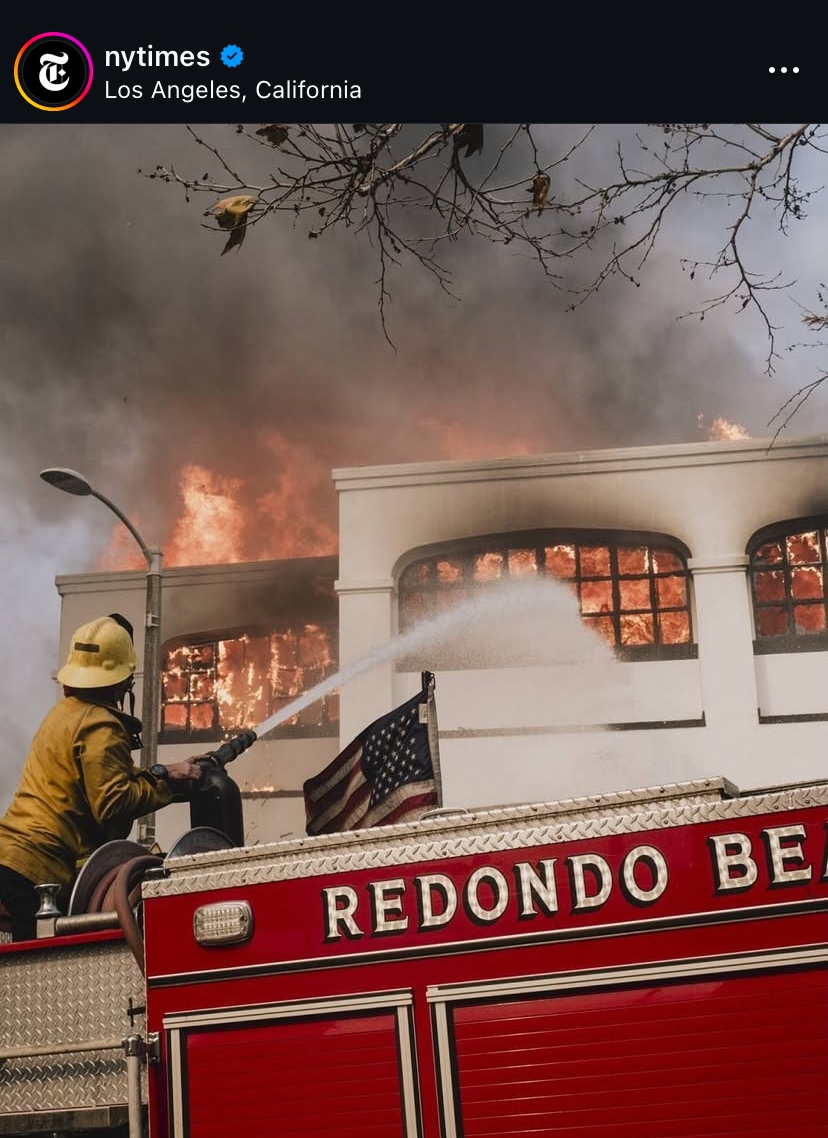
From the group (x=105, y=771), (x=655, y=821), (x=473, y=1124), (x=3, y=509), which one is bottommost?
(x=473, y=1124)

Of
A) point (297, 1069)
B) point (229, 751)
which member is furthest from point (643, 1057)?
point (229, 751)

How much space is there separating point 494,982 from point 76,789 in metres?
2.26

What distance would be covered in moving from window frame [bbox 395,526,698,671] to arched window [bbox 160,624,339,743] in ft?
4.15

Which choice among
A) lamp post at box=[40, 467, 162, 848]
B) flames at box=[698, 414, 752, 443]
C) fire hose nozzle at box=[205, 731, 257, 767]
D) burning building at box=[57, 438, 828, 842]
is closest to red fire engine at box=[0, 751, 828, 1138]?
fire hose nozzle at box=[205, 731, 257, 767]

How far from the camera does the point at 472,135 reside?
471cm

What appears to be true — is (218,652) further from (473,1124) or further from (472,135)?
(473,1124)

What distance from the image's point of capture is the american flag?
193 inches

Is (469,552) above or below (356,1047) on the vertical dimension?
above

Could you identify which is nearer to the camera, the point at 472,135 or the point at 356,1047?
the point at 356,1047

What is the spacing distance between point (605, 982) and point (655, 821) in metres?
0.40

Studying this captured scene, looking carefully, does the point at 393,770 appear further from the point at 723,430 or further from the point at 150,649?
the point at 723,430

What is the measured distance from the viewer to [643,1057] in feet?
9.21

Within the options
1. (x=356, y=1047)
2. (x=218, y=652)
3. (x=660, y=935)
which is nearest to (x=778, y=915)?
(x=660, y=935)

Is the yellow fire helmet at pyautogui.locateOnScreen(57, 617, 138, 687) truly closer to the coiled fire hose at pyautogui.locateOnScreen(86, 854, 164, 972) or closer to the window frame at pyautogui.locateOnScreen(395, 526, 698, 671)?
the coiled fire hose at pyautogui.locateOnScreen(86, 854, 164, 972)
